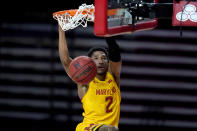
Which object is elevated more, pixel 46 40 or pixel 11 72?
pixel 46 40

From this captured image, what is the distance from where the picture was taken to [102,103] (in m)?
4.54

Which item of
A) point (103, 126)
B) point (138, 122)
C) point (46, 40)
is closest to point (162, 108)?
point (138, 122)

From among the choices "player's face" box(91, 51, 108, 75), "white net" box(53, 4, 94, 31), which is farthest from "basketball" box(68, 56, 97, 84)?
"white net" box(53, 4, 94, 31)

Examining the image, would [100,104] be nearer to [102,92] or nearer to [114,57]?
[102,92]

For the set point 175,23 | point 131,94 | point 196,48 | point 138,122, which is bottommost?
point 138,122

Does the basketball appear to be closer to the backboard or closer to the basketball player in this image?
the basketball player

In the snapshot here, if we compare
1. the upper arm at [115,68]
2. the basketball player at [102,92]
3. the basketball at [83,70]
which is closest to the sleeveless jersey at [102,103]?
the basketball player at [102,92]

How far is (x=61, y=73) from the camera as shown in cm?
714

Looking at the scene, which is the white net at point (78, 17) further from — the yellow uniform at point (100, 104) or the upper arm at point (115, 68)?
the yellow uniform at point (100, 104)

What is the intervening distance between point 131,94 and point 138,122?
1.71ft

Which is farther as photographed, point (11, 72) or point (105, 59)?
point (11, 72)

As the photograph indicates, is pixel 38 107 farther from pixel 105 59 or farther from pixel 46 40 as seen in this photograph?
pixel 105 59

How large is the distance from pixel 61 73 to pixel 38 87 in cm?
51

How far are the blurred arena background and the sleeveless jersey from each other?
2.46 meters
